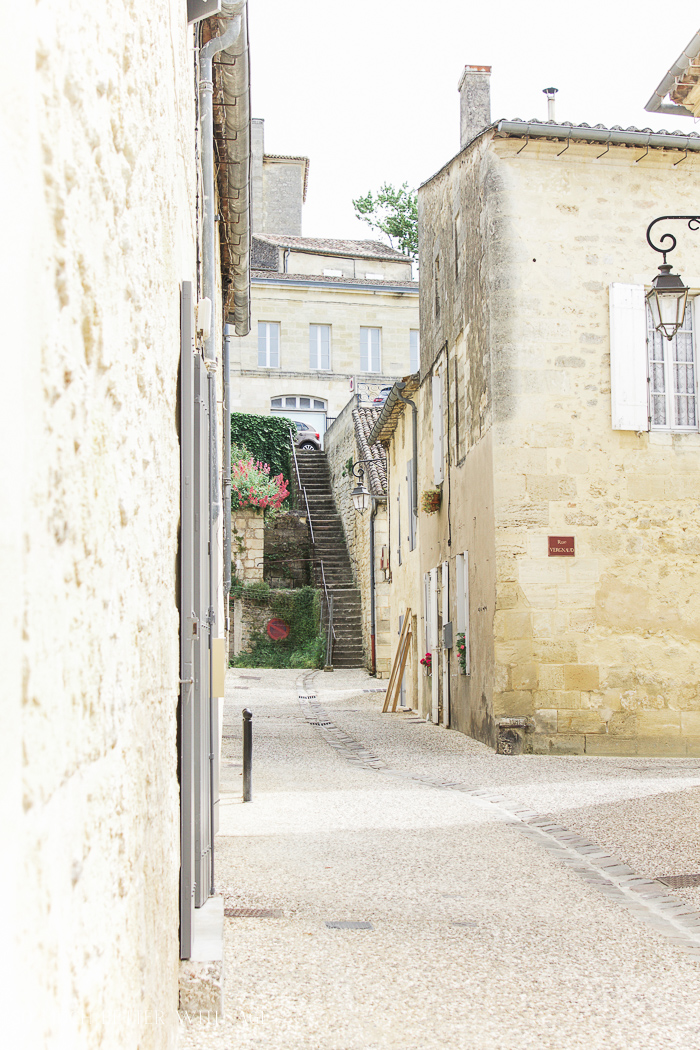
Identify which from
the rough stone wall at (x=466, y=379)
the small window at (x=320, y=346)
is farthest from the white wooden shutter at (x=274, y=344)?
the rough stone wall at (x=466, y=379)

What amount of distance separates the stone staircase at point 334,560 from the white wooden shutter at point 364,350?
5.65 meters

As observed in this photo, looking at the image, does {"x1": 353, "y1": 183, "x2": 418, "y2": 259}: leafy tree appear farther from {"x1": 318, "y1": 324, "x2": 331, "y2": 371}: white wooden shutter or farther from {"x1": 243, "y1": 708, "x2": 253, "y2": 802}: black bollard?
{"x1": 243, "y1": 708, "x2": 253, "y2": 802}: black bollard

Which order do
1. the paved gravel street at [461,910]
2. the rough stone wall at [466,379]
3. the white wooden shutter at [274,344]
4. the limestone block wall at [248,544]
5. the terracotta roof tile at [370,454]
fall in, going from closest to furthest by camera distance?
1. the paved gravel street at [461,910]
2. the rough stone wall at [466,379]
3. the terracotta roof tile at [370,454]
4. the limestone block wall at [248,544]
5. the white wooden shutter at [274,344]

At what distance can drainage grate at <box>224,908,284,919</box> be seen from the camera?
179 inches

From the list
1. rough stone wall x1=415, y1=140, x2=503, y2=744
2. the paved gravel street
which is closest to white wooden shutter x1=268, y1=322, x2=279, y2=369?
rough stone wall x1=415, y1=140, x2=503, y2=744

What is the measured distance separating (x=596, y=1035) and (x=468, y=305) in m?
10.1

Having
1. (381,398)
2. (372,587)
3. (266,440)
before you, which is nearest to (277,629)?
(372,587)

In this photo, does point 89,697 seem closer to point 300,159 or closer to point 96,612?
point 96,612

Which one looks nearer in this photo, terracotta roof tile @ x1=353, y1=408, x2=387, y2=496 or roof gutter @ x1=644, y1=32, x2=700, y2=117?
roof gutter @ x1=644, y1=32, x2=700, y2=117

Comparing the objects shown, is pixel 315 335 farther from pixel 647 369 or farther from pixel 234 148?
pixel 234 148

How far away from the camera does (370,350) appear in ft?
116

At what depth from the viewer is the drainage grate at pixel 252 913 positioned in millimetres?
4547

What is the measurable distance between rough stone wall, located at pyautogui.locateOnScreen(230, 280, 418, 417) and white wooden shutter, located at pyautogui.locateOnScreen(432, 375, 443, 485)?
788 inches

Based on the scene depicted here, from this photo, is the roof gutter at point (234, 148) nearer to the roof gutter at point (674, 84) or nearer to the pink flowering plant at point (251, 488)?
the roof gutter at point (674, 84)
